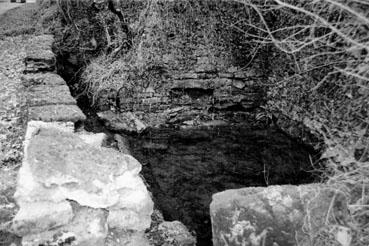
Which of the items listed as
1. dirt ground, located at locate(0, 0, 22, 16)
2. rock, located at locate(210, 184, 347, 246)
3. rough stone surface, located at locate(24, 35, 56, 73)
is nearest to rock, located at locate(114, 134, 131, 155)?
rough stone surface, located at locate(24, 35, 56, 73)

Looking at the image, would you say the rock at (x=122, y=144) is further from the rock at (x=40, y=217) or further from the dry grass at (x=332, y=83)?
the rock at (x=40, y=217)

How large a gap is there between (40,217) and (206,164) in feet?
8.67

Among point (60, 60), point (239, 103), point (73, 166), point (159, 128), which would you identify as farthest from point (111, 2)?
point (73, 166)

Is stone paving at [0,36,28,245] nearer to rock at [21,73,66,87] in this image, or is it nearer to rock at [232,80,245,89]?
rock at [21,73,66,87]

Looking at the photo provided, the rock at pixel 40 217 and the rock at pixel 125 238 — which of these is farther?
the rock at pixel 125 238

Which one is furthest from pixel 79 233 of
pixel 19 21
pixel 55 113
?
pixel 19 21

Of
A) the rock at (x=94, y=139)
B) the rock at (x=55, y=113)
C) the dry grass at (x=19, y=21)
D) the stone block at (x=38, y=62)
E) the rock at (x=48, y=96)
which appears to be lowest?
the rock at (x=94, y=139)

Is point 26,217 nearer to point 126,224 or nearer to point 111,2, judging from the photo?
point 126,224

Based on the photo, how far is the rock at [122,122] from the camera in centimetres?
588

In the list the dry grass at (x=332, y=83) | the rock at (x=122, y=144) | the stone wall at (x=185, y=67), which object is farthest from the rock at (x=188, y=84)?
the rock at (x=122, y=144)

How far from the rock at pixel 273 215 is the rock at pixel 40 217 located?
981 mm

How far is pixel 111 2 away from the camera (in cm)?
645

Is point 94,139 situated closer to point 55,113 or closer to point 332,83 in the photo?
point 55,113

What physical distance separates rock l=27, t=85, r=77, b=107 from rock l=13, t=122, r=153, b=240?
3.22 feet
